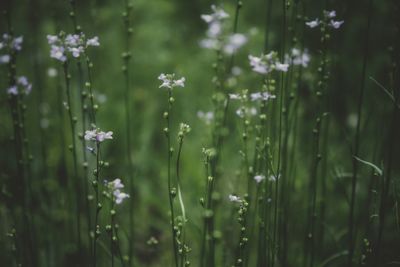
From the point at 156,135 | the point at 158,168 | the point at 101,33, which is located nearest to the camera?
the point at 158,168

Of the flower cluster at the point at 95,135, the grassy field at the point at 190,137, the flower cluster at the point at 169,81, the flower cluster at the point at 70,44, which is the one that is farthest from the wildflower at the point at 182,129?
the flower cluster at the point at 70,44

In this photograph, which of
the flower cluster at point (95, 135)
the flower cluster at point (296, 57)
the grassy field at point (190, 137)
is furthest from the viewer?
the grassy field at point (190, 137)

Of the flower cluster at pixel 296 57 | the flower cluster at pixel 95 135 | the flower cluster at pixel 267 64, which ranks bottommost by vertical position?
the flower cluster at pixel 95 135

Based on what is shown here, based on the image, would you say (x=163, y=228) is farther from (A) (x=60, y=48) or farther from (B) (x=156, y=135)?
(A) (x=60, y=48)

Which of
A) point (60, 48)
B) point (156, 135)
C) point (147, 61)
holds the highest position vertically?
point (147, 61)

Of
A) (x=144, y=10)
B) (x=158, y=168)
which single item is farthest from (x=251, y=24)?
(x=158, y=168)

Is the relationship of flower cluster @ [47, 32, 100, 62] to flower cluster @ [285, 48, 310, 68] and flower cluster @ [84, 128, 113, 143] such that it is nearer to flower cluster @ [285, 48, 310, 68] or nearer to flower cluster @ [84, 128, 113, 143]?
flower cluster @ [84, 128, 113, 143]

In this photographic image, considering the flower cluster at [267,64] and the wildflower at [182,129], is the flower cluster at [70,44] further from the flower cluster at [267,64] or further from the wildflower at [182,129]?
the flower cluster at [267,64]

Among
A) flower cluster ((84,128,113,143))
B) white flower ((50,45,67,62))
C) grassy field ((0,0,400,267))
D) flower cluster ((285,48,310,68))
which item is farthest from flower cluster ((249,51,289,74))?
→ white flower ((50,45,67,62))
